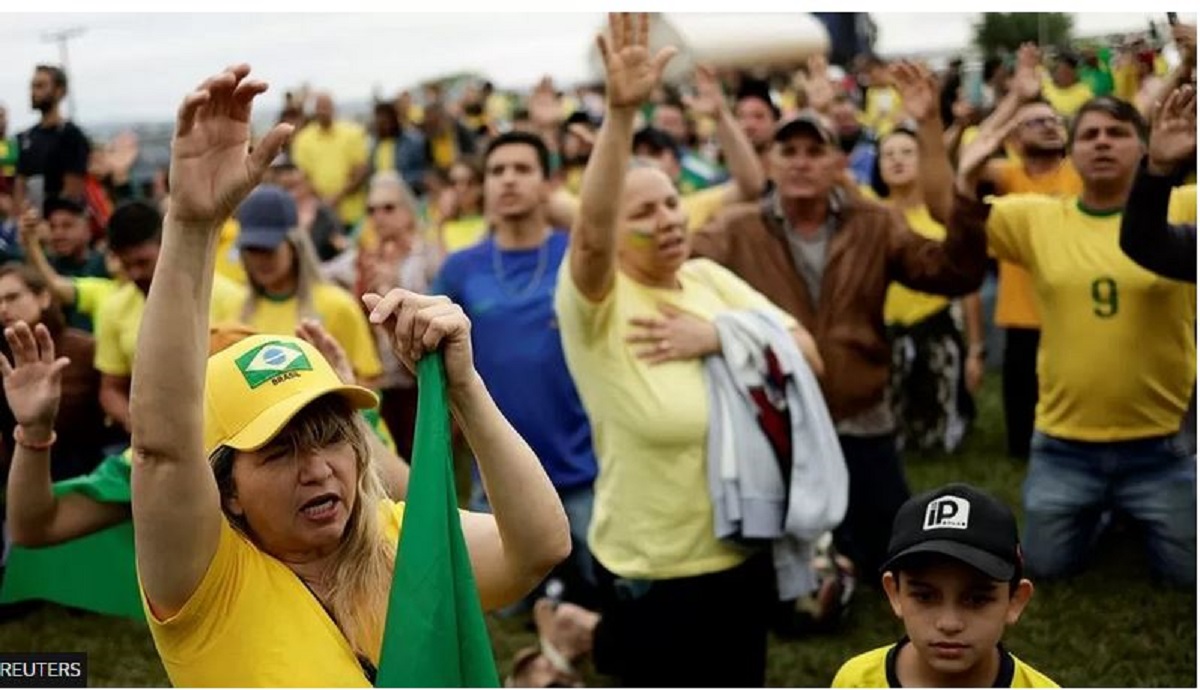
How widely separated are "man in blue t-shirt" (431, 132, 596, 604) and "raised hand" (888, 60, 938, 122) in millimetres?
1376

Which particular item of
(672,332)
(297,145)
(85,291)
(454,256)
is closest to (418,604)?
(672,332)

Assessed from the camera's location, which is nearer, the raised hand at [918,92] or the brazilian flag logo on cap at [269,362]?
the brazilian flag logo on cap at [269,362]

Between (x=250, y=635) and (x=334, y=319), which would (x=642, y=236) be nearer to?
(x=334, y=319)

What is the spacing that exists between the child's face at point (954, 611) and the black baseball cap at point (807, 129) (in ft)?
9.79

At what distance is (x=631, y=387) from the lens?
4566 millimetres

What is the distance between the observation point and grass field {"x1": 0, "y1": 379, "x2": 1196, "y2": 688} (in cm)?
530

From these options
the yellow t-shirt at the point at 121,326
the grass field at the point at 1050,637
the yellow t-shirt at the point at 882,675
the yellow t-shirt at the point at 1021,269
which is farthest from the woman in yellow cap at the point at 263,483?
the yellow t-shirt at the point at 1021,269

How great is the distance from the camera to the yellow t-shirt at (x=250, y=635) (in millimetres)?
2406

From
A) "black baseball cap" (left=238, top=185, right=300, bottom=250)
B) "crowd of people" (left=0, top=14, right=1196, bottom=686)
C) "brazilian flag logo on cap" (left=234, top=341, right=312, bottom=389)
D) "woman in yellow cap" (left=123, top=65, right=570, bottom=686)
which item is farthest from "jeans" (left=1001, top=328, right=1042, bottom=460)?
"brazilian flag logo on cap" (left=234, top=341, right=312, bottom=389)

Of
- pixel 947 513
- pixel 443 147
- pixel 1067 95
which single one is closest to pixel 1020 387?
pixel 1067 95

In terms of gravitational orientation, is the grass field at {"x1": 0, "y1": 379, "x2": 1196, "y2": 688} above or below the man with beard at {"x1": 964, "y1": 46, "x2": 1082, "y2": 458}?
below

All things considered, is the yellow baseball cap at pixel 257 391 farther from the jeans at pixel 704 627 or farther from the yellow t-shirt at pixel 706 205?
the yellow t-shirt at pixel 706 205

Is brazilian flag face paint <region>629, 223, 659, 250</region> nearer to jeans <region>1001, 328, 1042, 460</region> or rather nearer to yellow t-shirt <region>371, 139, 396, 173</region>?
jeans <region>1001, 328, 1042, 460</region>

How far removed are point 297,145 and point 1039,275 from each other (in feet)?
33.1
